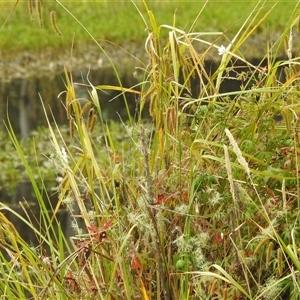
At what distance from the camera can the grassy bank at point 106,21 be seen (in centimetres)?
1280

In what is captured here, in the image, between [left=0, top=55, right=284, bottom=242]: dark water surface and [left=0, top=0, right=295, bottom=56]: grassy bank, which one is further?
[left=0, top=0, right=295, bottom=56]: grassy bank

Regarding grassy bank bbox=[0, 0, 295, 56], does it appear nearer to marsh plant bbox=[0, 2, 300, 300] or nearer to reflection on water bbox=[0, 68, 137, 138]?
reflection on water bbox=[0, 68, 137, 138]

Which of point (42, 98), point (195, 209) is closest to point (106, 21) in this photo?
point (42, 98)

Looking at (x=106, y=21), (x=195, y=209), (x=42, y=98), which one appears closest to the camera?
(x=195, y=209)

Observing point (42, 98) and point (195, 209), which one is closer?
point (195, 209)

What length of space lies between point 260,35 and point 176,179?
12532 millimetres

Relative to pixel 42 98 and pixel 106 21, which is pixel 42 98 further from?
pixel 106 21

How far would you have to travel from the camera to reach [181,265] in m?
1.94

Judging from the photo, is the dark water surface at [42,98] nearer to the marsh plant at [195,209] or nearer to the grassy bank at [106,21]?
the grassy bank at [106,21]

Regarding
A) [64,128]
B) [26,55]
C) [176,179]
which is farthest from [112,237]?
[26,55]

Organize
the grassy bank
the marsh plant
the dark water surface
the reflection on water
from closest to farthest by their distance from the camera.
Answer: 1. the marsh plant
2. the dark water surface
3. the reflection on water
4. the grassy bank

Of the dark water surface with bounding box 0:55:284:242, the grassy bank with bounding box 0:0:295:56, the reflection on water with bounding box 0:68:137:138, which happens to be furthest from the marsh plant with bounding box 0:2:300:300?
the grassy bank with bounding box 0:0:295:56

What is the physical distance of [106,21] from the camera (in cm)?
1356

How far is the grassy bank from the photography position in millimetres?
12797
